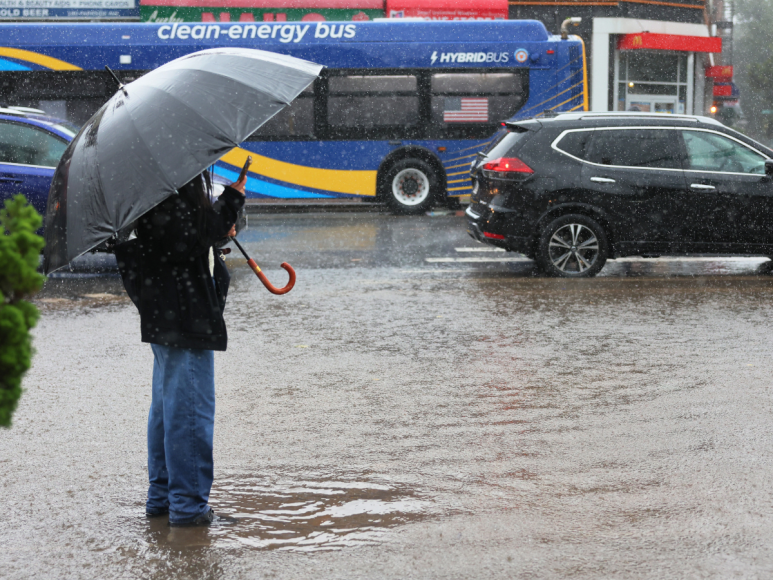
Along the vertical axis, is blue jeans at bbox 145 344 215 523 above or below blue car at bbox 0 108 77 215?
below

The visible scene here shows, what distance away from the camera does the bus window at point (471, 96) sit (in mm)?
18875

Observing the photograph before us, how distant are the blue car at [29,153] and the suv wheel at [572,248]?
552cm

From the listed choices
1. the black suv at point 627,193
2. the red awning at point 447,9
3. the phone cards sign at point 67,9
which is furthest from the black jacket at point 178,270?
the red awning at point 447,9

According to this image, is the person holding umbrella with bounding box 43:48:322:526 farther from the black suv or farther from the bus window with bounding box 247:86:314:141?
the bus window with bounding box 247:86:314:141

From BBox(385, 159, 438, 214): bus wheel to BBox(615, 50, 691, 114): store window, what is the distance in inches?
615

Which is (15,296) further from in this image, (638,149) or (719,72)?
(719,72)

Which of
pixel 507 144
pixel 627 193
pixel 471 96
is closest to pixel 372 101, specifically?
pixel 471 96

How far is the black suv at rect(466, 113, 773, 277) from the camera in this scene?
10828 millimetres

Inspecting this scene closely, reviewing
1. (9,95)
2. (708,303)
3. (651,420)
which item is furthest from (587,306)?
(9,95)

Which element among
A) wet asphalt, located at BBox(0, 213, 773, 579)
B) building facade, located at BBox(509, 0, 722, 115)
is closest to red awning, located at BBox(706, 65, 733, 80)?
building facade, located at BBox(509, 0, 722, 115)

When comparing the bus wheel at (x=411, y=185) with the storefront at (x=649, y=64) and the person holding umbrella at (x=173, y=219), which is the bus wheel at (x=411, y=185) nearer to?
the storefront at (x=649, y=64)

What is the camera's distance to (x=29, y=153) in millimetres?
11625

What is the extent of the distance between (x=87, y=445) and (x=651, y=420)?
3.02 metres

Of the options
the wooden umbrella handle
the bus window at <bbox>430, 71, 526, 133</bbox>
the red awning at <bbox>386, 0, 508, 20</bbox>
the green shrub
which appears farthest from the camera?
the red awning at <bbox>386, 0, 508, 20</bbox>
